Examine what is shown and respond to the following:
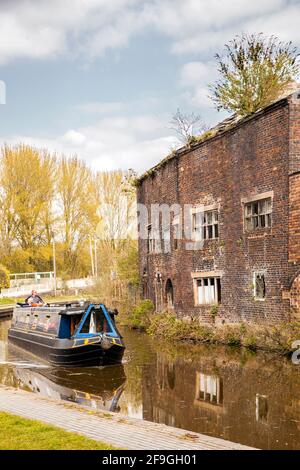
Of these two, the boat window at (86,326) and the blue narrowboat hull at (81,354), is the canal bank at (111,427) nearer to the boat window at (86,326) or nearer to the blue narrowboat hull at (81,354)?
the blue narrowboat hull at (81,354)

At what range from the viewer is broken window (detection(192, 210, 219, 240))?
20.8 m

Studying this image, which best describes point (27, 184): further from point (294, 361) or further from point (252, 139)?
point (294, 361)

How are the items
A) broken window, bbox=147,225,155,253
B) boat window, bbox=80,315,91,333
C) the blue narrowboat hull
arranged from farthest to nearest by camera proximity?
broken window, bbox=147,225,155,253 < boat window, bbox=80,315,91,333 < the blue narrowboat hull

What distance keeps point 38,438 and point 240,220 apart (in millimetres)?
12679

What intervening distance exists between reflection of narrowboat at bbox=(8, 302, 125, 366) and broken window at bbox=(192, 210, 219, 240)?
4735 mm

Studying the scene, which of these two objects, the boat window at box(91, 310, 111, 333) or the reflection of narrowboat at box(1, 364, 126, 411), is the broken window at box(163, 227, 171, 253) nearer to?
the boat window at box(91, 310, 111, 333)

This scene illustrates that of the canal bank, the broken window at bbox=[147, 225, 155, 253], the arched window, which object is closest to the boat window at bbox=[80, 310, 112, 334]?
the arched window

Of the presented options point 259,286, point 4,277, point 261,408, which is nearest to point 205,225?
point 259,286

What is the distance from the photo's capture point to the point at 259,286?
18.2 m

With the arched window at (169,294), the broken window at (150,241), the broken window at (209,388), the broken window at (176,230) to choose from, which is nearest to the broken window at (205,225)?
the broken window at (176,230)

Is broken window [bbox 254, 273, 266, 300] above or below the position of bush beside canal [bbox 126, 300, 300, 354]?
above

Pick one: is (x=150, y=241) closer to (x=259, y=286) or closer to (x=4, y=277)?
(x=259, y=286)
